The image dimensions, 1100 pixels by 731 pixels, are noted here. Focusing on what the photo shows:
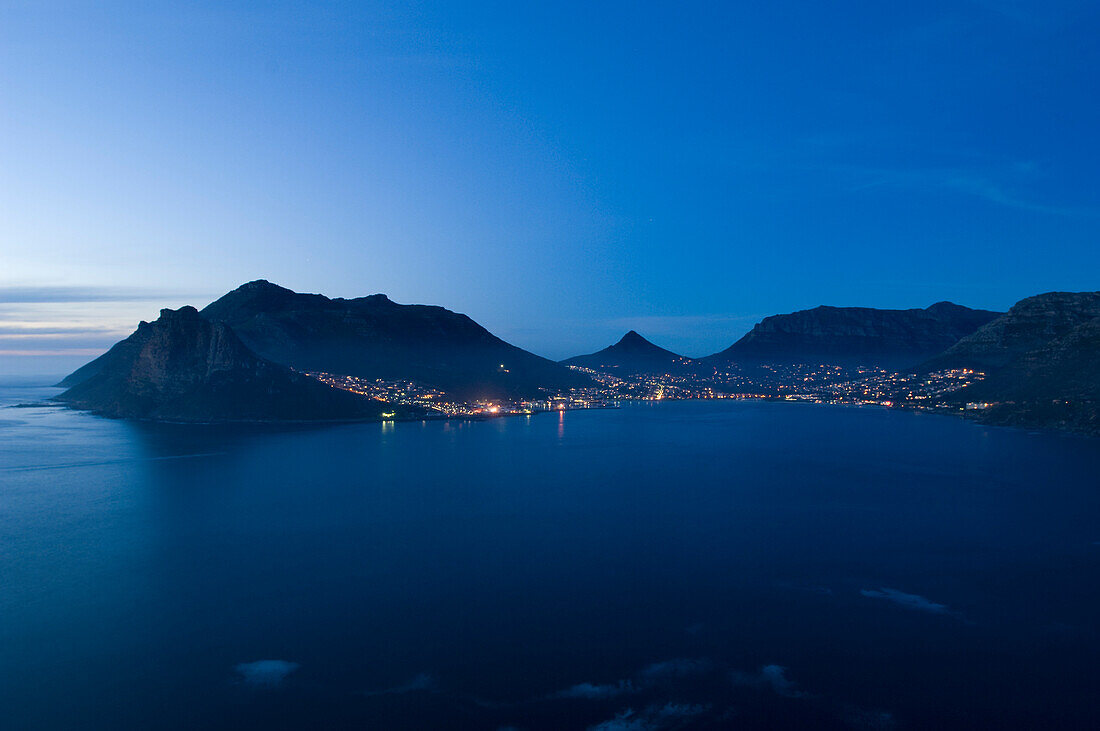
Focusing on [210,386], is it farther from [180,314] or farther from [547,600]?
[547,600]

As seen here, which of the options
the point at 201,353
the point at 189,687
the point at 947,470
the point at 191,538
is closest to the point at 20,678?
the point at 189,687

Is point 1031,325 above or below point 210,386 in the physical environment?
above

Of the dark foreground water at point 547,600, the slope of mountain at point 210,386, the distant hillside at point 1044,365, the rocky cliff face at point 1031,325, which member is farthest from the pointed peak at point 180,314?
the rocky cliff face at point 1031,325

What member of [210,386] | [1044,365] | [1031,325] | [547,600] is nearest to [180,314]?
[210,386]

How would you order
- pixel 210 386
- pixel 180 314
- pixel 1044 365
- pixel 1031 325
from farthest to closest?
pixel 1031 325 < pixel 180 314 < pixel 210 386 < pixel 1044 365

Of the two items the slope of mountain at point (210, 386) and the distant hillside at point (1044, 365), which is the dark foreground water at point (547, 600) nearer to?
the distant hillside at point (1044, 365)

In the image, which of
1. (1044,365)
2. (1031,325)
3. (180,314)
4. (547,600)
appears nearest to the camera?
(547,600)

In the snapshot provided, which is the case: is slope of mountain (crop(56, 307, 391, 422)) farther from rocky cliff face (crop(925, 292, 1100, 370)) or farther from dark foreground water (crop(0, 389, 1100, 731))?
rocky cliff face (crop(925, 292, 1100, 370))

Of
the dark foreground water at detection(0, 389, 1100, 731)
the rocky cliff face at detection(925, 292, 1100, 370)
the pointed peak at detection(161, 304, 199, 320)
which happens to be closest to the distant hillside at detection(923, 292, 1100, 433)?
the rocky cliff face at detection(925, 292, 1100, 370)
